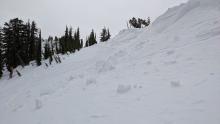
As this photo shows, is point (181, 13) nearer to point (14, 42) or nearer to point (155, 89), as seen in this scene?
point (155, 89)

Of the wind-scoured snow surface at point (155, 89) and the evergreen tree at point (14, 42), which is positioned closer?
the wind-scoured snow surface at point (155, 89)

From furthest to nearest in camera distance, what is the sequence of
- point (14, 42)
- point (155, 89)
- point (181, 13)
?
point (14, 42)
point (181, 13)
point (155, 89)

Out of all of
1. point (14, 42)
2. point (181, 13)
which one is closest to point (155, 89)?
point (181, 13)

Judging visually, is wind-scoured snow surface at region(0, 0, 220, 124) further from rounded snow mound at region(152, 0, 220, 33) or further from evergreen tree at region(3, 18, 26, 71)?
evergreen tree at region(3, 18, 26, 71)

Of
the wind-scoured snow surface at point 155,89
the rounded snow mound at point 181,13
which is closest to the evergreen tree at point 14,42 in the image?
the rounded snow mound at point 181,13

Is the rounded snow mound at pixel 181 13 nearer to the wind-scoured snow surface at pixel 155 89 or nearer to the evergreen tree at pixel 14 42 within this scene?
the wind-scoured snow surface at pixel 155 89

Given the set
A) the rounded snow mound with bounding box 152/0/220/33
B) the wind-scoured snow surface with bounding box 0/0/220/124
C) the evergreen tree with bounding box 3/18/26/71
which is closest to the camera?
the wind-scoured snow surface with bounding box 0/0/220/124

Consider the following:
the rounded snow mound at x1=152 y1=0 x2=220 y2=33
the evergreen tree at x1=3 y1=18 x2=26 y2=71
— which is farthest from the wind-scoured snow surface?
the evergreen tree at x1=3 y1=18 x2=26 y2=71

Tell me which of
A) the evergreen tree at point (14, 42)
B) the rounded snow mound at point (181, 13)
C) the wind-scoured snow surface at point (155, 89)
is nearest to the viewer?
the wind-scoured snow surface at point (155, 89)

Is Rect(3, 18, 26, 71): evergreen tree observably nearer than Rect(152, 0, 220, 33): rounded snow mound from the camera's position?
No

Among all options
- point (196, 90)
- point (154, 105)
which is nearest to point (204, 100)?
point (196, 90)

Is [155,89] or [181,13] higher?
[181,13]

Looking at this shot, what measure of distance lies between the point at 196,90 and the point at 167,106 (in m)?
1.04

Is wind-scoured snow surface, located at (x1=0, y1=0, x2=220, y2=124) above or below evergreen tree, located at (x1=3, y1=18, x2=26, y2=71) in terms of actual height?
below
